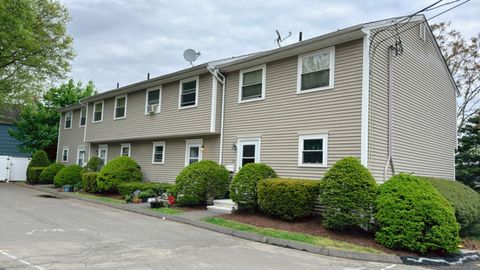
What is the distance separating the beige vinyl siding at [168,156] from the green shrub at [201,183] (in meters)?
1.56

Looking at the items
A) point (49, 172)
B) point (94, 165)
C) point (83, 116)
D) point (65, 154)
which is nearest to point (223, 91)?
point (94, 165)

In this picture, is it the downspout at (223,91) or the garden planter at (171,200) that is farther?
the downspout at (223,91)

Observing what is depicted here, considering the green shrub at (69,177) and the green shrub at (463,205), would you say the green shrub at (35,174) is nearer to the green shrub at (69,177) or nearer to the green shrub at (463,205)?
the green shrub at (69,177)

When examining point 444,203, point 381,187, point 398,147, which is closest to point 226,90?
point 398,147

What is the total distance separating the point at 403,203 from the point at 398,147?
→ 3.86m

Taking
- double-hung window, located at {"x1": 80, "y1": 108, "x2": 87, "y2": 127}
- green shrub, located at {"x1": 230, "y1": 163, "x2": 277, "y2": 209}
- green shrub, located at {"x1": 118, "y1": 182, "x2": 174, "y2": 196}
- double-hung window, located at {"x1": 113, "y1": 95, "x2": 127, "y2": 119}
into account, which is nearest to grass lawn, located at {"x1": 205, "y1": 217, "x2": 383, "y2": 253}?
green shrub, located at {"x1": 230, "y1": 163, "x2": 277, "y2": 209}

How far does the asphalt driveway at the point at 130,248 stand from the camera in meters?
6.41

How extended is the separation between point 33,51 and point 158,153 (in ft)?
40.4

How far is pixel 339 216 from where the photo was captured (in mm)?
9234

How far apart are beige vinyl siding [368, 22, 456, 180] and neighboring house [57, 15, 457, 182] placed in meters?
0.04

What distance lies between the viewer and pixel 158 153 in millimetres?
18375

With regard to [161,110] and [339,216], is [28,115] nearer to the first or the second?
[161,110]

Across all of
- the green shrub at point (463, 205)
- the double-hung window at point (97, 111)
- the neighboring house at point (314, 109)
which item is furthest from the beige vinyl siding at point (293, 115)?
the double-hung window at point (97, 111)

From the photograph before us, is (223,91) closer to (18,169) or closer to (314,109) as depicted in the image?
(314,109)
